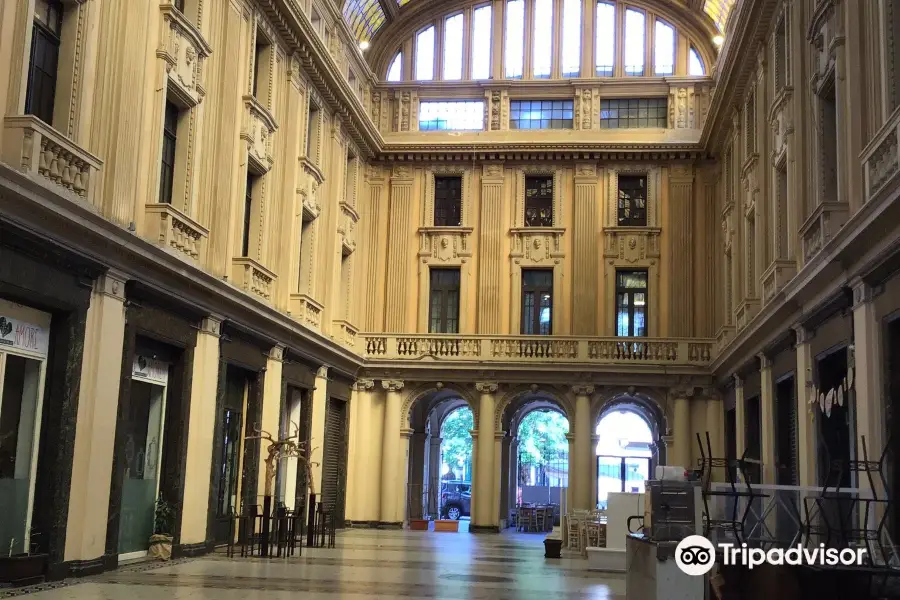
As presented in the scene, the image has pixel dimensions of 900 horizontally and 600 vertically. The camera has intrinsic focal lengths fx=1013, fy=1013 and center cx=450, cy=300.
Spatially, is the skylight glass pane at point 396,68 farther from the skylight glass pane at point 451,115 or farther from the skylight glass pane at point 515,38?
the skylight glass pane at point 515,38

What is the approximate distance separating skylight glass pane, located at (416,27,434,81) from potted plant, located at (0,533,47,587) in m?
23.7

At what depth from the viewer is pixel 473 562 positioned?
64.5 ft

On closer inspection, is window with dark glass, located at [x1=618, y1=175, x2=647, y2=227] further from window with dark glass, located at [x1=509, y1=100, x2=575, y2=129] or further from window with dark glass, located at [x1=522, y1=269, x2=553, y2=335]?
window with dark glass, located at [x1=522, y1=269, x2=553, y2=335]

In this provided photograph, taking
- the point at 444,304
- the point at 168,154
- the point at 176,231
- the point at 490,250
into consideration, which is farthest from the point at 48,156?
the point at 490,250

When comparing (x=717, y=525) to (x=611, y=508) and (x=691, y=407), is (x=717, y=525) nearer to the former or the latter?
(x=611, y=508)

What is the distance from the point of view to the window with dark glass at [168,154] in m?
18.3

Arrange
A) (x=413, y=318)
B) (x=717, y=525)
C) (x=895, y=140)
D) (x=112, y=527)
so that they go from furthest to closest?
1. (x=413, y=318)
2. (x=112, y=527)
3. (x=895, y=140)
4. (x=717, y=525)

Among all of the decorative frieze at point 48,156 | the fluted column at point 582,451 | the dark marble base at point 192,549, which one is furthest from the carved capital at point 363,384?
the decorative frieze at point 48,156

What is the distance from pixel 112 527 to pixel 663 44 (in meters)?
24.9

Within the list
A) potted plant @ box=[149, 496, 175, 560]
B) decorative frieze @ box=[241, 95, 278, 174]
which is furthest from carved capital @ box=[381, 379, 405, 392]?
potted plant @ box=[149, 496, 175, 560]

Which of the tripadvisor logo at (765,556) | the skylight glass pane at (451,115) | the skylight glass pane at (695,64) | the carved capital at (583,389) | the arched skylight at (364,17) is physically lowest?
the tripadvisor logo at (765,556)

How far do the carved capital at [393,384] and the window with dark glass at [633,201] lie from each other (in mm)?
8703

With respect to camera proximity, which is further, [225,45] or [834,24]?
[225,45]

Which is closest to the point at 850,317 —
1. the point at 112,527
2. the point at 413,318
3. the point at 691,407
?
the point at 112,527
